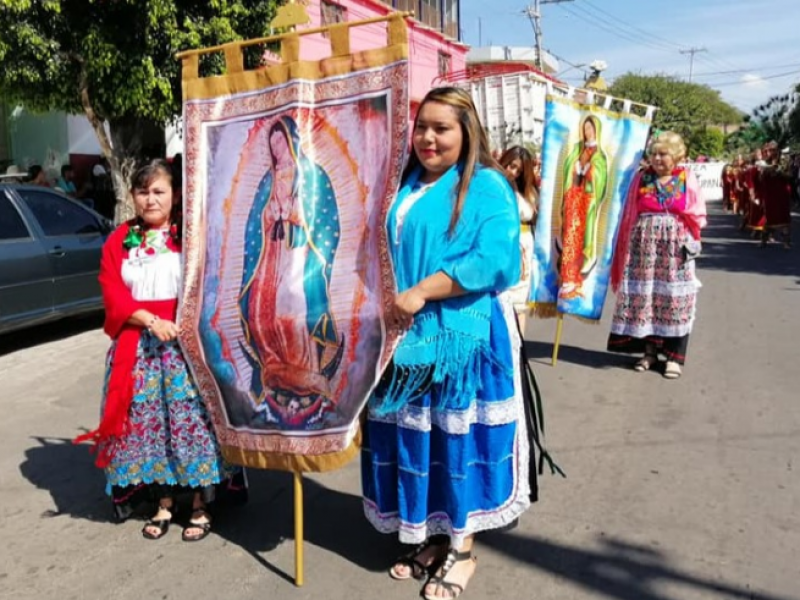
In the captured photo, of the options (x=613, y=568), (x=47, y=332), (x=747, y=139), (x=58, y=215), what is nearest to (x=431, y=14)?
(x=58, y=215)

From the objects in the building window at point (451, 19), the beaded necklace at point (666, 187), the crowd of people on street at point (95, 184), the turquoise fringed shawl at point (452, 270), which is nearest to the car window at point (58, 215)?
the beaded necklace at point (666, 187)

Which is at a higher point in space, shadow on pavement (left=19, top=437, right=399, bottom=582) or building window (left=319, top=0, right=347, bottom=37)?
building window (left=319, top=0, right=347, bottom=37)

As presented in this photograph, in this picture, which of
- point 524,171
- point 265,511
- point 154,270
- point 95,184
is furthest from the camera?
point 95,184

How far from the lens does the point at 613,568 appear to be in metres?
3.03

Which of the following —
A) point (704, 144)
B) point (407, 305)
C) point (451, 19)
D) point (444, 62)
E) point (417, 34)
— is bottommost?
point (407, 305)

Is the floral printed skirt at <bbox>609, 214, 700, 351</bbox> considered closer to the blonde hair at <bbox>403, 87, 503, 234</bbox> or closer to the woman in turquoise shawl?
the woman in turquoise shawl

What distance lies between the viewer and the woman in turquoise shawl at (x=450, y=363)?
255cm

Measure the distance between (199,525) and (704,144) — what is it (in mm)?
54939

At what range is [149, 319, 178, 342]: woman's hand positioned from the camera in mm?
3031

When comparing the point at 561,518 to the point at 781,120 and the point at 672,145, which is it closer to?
the point at 672,145

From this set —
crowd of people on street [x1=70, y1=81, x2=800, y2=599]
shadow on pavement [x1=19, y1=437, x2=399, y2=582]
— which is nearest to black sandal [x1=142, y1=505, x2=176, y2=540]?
crowd of people on street [x1=70, y1=81, x2=800, y2=599]

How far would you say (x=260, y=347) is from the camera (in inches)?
111

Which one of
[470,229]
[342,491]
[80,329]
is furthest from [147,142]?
[470,229]

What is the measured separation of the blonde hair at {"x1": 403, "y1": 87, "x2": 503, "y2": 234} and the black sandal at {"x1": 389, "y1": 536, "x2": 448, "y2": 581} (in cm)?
126
